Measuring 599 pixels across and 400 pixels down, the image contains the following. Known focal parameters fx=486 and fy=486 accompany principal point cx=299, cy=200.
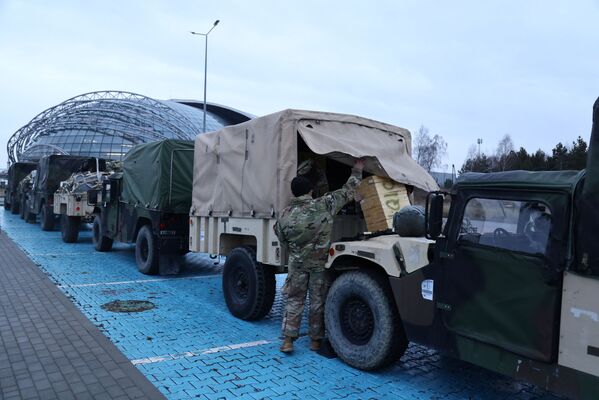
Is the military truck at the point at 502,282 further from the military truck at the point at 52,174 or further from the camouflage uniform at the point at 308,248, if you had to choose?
the military truck at the point at 52,174

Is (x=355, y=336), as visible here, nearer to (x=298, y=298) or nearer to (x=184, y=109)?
(x=298, y=298)

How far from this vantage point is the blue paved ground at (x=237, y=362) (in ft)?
14.5

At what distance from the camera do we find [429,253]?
4211 millimetres

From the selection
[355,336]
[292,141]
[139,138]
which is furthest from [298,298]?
[139,138]

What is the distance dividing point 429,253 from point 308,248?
58.0 inches

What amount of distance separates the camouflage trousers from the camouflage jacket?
0.11 meters

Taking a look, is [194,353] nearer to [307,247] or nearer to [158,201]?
[307,247]

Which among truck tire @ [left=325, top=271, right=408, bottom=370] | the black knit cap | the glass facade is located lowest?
truck tire @ [left=325, top=271, right=408, bottom=370]

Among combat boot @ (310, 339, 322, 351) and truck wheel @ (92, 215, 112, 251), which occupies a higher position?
truck wheel @ (92, 215, 112, 251)

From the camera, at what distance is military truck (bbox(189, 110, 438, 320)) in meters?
5.86

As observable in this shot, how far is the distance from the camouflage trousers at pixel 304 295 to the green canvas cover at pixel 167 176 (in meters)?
4.49

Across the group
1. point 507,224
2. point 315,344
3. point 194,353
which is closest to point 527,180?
point 507,224

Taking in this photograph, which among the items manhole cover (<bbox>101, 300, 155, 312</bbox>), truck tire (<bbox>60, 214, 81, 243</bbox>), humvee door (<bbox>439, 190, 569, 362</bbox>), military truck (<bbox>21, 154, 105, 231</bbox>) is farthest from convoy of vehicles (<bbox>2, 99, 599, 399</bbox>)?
military truck (<bbox>21, 154, 105, 231</bbox>)

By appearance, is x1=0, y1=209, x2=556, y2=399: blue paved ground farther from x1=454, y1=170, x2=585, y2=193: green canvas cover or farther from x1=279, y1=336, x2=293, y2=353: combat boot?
x1=454, y1=170, x2=585, y2=193: green canvas cover
